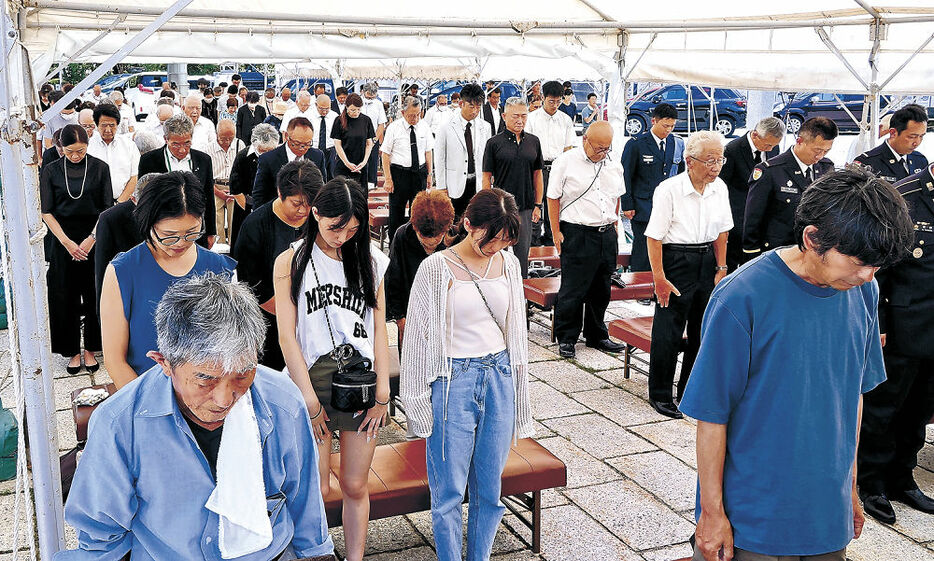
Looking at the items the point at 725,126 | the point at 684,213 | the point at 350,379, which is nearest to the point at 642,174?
the point at 684,213

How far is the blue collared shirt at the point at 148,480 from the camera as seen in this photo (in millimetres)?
1935

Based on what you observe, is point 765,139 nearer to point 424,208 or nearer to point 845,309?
point 424,208

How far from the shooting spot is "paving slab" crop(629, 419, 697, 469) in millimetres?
4984

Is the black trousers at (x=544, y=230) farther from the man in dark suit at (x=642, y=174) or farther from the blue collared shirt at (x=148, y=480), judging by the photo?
the blue collared shirt at (x=148, y=480)

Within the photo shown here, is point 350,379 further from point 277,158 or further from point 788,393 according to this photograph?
point 277,158

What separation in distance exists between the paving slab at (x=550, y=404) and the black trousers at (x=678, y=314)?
1.72 ft

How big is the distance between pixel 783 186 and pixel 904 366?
1.77m

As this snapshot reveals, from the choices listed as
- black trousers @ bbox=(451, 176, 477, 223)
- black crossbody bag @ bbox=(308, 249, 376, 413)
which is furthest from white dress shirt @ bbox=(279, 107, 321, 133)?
black crossbody bag @ bbox=(308, 249, 376, 413)

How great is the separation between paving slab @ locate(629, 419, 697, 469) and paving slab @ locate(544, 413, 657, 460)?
0.25 feet

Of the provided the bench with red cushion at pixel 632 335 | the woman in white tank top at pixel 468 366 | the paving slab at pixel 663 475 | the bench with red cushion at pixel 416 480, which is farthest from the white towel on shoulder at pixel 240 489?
the bench with red cushion at pixel 632 335

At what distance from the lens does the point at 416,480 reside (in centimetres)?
367

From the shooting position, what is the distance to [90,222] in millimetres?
6289

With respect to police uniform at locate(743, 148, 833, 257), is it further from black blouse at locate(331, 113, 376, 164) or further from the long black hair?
black blouse at locate(331, 113, 376, 164)

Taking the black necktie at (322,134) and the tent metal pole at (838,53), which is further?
the black necktie at (322,134)
